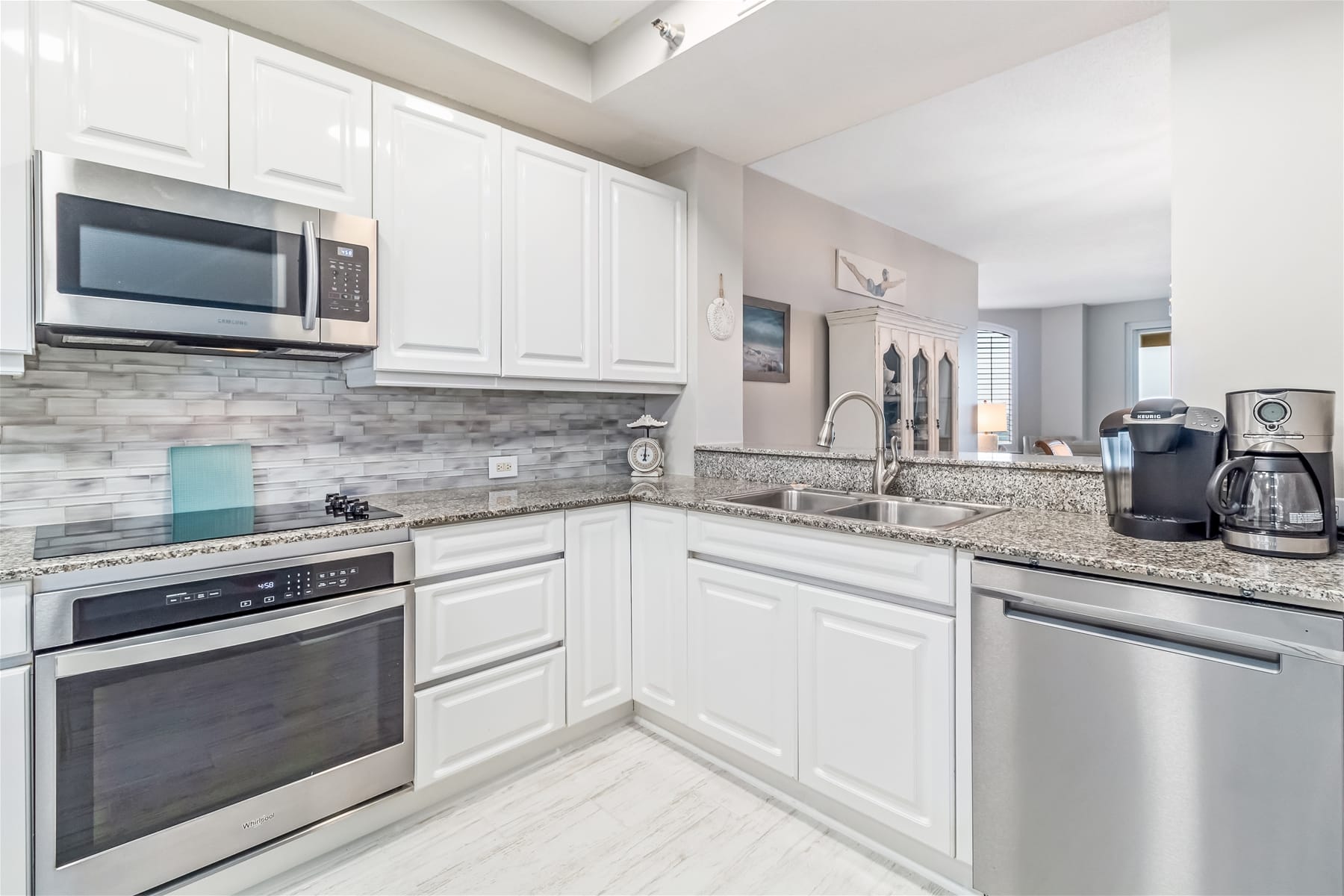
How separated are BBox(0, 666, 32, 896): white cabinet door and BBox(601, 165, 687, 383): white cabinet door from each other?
1.87 m

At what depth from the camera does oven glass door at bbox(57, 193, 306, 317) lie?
4.86ft

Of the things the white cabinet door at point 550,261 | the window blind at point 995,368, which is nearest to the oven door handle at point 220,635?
the white cabinet door at point 550,261

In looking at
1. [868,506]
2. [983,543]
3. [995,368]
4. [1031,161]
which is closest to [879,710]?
[983,543]

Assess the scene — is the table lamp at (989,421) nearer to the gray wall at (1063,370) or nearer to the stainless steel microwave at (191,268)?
the gray wall at (1063,370)

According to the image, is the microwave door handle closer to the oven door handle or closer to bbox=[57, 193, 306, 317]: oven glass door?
bbox=[57, 193, 306, 317]: oven glass door

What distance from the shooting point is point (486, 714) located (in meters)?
1.99

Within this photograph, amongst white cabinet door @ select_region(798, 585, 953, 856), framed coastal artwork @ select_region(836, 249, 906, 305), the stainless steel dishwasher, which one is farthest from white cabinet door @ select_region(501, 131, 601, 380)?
framed coastal artwork @ select_region(836, 249, 906, 305)

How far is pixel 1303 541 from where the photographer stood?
4.00 feet

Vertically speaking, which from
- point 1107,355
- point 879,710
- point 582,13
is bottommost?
point 879,710

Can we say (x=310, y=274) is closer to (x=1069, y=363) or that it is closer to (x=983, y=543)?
(x=983, y=543)

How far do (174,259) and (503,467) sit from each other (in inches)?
51.6

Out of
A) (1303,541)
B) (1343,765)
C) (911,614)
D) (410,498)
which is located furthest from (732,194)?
(1343,765)

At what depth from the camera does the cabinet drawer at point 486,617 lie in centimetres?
187

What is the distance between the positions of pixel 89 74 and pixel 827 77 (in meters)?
2.13
